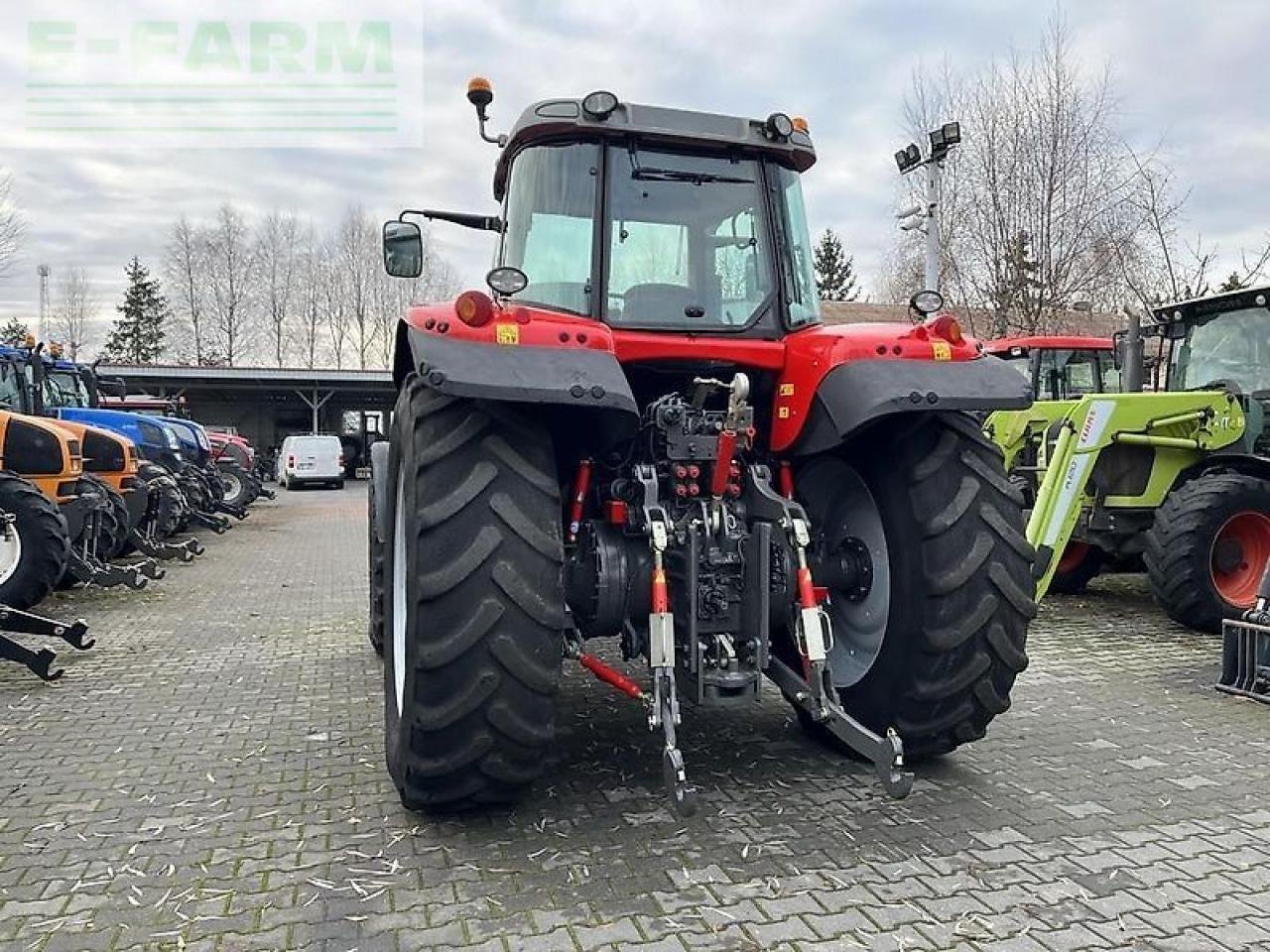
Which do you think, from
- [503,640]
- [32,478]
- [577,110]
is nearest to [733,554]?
[503,640]

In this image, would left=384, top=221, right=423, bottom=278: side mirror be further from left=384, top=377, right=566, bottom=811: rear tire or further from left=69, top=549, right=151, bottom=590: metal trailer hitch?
left=69, top=549, right=151, bottom=590: metal trailer hitch

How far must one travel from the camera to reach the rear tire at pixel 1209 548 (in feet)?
22.4

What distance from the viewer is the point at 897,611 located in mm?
3729

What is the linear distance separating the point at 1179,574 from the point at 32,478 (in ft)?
30.2

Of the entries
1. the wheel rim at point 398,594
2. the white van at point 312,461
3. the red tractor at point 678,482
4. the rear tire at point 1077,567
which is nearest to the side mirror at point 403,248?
the red tractor at point 678,482

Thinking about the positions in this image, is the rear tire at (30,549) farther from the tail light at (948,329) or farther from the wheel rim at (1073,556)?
the wheel rim at (1073,556)

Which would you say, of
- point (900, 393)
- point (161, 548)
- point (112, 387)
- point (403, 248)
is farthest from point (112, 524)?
point (900, 393)

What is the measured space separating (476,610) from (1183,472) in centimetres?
656

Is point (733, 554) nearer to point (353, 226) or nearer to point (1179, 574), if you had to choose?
point (1179, 574)

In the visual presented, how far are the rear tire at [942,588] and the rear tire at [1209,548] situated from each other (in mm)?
3858

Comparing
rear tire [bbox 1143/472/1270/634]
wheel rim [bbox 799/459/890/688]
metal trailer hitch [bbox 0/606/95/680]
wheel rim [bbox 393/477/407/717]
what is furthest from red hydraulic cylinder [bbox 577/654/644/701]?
rear tire [bbox 1143/472/1270/634]

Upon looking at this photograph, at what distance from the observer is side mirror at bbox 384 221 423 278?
179 inches

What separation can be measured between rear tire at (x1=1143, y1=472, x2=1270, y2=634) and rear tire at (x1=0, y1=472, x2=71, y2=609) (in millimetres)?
8107

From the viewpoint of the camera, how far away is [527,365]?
10.5 feet
